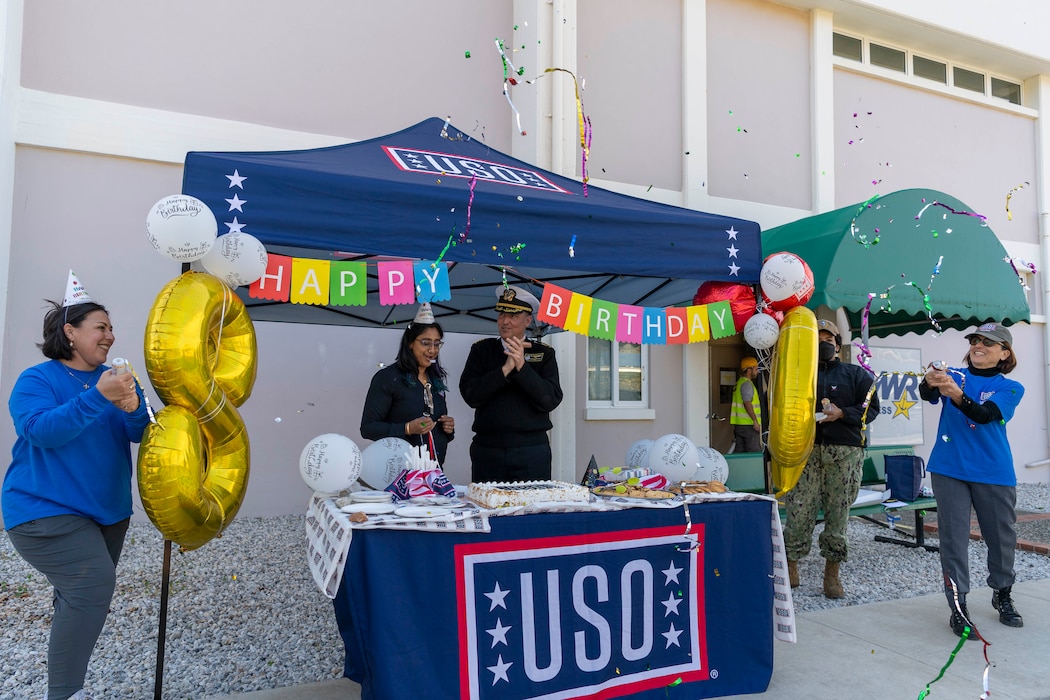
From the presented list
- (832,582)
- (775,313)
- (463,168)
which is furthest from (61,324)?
(832,582)

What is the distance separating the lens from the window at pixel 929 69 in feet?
30.2

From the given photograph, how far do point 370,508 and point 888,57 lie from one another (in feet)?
31.6

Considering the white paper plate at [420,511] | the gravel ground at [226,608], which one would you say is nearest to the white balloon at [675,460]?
the white paper plate at [420,511]

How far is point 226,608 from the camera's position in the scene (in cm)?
393

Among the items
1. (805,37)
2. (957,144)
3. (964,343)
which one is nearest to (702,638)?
(805,37)

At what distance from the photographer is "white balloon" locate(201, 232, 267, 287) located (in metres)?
2.58

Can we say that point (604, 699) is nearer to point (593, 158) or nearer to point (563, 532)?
point (563, 532)

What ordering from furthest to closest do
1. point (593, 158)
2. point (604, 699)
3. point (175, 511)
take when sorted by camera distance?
1. point (593, 158)
2. point (604, 699)
3. point (175, 511)

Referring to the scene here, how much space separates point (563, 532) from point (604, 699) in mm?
679

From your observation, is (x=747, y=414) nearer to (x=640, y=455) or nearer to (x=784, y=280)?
(x=784, y=280)

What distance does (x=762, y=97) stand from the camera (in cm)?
798

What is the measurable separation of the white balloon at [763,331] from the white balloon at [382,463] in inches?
75.2

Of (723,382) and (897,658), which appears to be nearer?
(897,658)

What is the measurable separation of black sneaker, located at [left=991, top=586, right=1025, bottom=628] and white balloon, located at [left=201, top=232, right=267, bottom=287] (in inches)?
173
